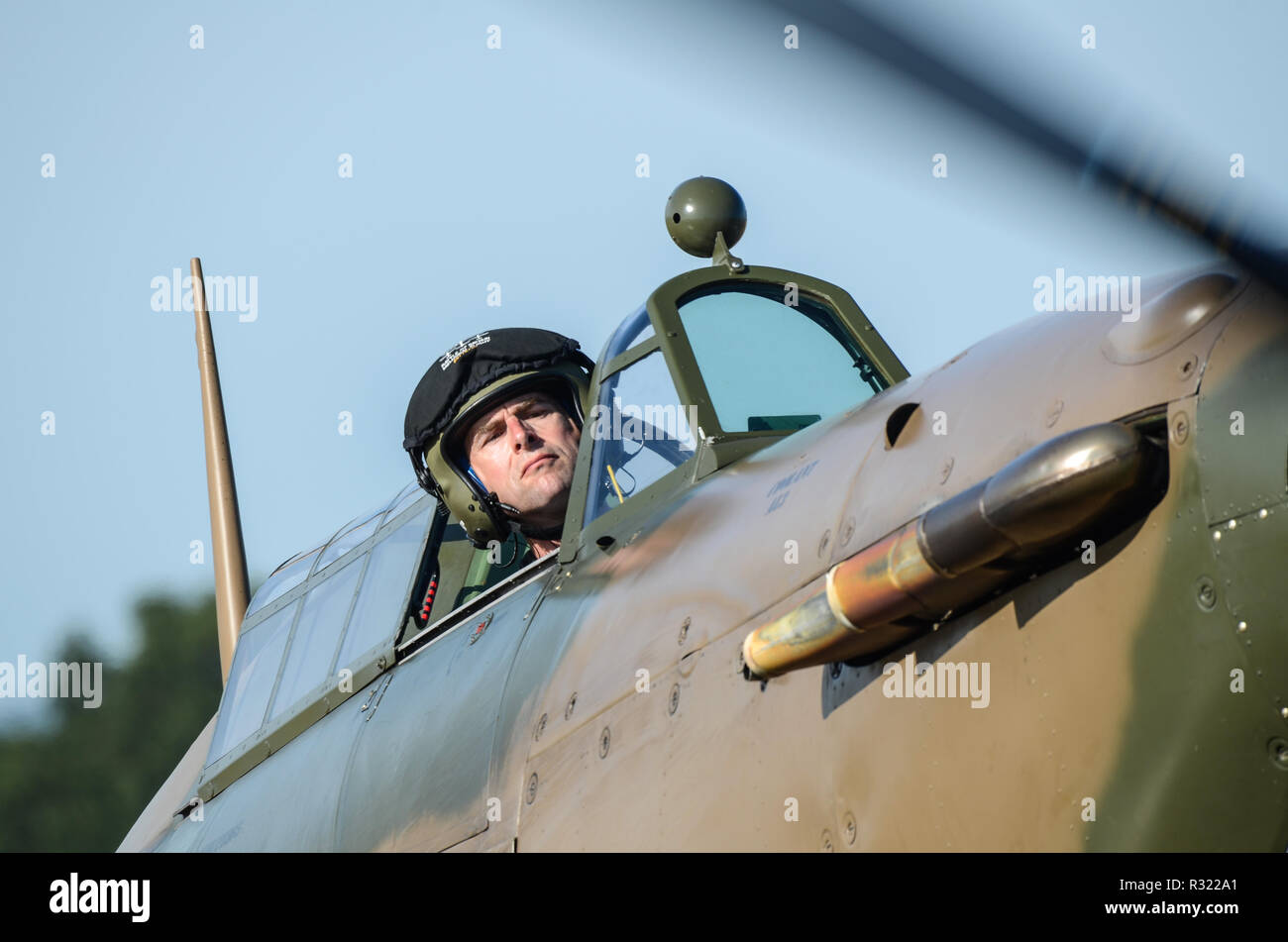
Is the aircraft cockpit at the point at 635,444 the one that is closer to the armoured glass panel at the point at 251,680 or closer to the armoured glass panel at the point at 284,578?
the armoured glass panel at the point at 251,680

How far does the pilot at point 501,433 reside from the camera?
19.2ft

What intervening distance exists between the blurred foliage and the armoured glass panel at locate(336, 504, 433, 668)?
2234 cm

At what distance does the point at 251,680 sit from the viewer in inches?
260

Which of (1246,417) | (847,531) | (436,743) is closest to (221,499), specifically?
(436,743)

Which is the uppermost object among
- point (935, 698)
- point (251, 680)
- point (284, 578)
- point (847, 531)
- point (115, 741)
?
point (847, 531)

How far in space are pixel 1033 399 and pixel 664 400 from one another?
1.85 meters

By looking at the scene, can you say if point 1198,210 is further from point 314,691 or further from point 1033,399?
point 314,691

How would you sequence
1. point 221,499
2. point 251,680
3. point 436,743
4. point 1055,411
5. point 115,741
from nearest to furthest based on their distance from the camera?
1. point 1055,411
2. point 436,743
3. point 251,680
4. point 221,499
5. point 115,741

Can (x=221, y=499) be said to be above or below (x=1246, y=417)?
below

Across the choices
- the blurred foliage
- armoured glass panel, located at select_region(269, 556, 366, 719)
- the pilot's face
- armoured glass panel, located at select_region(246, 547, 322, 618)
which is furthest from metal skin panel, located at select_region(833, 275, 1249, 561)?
the blurred foliage

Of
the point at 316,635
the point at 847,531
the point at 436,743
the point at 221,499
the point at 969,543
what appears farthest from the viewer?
the point at 221,499

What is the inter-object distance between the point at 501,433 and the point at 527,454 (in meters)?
0.17

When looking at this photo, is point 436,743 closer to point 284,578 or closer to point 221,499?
point 284,578

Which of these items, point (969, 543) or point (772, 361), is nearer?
point (969, 543)
